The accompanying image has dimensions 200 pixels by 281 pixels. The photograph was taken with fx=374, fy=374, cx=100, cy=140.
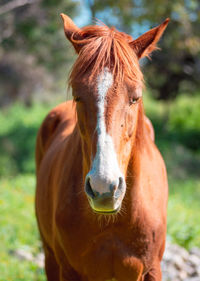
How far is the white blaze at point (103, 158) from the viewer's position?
6.01 feet

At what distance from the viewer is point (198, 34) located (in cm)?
1230

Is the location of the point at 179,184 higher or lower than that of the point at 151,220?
lower

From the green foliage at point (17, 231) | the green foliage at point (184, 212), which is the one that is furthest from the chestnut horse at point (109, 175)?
the green foliage at point (184, 212)

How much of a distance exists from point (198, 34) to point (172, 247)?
348 inches

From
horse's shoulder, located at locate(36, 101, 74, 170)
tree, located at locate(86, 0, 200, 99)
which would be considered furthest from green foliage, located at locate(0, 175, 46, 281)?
tree, located at locate(86, 0, 200, 99)

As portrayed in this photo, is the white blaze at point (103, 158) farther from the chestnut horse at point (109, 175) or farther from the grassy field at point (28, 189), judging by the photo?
the grassy field at point (28, 189)

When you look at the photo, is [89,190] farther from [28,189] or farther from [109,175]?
[28,189]

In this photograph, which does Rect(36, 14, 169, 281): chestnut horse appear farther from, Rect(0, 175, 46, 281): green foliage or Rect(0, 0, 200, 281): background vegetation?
Rect(0, 175, 46, 281): green foliage

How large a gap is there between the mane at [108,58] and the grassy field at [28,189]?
9.59 ft

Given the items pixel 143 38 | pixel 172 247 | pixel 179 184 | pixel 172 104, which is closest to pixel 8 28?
pixel 179 184

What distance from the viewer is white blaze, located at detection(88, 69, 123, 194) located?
1833 millimetres

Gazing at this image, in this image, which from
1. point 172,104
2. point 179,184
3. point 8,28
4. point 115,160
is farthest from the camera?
point 172,104

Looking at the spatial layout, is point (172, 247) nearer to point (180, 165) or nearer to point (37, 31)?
point (180, 165)

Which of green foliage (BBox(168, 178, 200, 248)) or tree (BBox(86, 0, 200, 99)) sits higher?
tree (BBox(86, 0, 200, 99))
